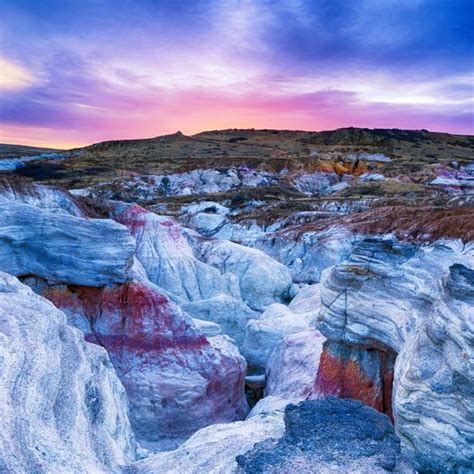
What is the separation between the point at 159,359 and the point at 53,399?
7.32 metres

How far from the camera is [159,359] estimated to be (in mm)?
13359

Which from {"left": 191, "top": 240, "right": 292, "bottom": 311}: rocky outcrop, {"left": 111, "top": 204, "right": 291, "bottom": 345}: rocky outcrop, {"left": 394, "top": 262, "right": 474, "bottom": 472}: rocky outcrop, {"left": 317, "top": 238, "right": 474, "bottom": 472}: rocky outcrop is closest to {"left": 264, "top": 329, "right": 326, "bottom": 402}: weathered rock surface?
{"left": 317, "top": 238, "right": 474, "bottom": 472}: rocky outcrop

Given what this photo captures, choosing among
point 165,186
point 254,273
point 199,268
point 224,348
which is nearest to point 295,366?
point 224,348

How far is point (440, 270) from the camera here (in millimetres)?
9578

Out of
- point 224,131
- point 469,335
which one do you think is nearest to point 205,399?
point 469,335

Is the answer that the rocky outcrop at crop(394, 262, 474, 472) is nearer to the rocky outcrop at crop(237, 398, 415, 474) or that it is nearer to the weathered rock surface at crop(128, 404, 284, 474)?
the rocky outcrop at crop(237, 398, 415, 474)

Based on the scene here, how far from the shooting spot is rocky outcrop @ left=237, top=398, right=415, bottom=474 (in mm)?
5629

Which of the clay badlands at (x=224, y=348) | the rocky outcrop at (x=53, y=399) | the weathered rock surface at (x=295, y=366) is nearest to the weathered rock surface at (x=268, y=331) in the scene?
the clay badlands at (x=224, y=348)

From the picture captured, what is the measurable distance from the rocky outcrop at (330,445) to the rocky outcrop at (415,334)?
0.88 metres

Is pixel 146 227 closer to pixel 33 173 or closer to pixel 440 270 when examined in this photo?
pixel 440 270

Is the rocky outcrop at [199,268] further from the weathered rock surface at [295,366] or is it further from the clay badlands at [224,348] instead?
the weathered rock surface at [295,366]

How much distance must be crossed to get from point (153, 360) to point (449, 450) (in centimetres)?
814

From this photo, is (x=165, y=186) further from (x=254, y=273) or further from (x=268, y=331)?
(x=268, y=331)

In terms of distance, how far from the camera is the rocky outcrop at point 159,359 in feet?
41.3
